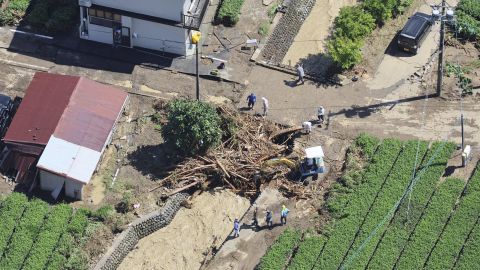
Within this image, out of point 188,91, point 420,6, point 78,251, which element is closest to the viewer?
point 78,251

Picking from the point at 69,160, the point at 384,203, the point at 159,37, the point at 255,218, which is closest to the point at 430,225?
the point at 384,203

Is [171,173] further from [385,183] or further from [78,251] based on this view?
[385,183]

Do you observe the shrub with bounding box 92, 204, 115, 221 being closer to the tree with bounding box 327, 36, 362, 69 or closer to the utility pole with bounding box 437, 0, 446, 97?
the tree with bounding box 327, 36, 362, 69

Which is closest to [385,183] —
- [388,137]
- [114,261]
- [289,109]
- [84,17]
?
[388,137]

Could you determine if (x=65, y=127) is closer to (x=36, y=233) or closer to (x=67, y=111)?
(x=67, y=111)

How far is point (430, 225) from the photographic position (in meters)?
64.5

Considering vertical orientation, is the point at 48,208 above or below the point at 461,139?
below

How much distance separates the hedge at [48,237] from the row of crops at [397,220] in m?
12.3

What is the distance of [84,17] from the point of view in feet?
240

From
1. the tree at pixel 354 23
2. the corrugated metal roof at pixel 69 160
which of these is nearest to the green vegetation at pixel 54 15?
the corrugated metal roof at pixel 69 160

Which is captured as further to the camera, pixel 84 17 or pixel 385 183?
pixel 84 17

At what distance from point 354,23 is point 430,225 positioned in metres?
17.0

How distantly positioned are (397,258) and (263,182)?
9.83 meters

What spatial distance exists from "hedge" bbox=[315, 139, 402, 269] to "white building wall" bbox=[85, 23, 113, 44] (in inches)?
796
